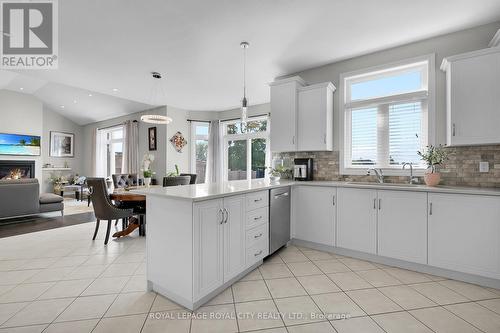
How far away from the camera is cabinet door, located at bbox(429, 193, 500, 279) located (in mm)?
2127

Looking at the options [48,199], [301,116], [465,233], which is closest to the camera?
[465,233]

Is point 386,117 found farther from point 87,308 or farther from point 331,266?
point 87,308

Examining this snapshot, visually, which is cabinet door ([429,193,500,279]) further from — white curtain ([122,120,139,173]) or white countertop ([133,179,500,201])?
white curtain ([122,120,139,173])

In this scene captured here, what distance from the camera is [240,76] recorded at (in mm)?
4188

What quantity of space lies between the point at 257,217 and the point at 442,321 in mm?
1666

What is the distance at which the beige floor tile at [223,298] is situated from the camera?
191cm

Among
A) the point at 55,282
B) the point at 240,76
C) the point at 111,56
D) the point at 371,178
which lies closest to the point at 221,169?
the point at 240,76

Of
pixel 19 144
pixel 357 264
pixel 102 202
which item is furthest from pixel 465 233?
pixel 19 144

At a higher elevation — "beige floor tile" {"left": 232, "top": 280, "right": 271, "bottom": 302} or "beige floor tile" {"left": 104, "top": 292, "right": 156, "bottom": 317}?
"beige floor tile" {"left": 104, "top": 292, "right": 156, "bottom": 317}

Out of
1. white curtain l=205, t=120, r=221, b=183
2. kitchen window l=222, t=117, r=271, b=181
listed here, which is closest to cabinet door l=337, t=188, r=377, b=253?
kitchen window l=222, t=117, r=271, b=181

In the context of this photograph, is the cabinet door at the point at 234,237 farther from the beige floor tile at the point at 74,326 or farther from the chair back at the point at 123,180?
the chair back at the point at 123,180

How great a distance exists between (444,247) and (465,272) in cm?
27

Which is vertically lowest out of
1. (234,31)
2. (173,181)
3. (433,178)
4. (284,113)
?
(173,181)

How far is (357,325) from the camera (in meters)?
1.65
